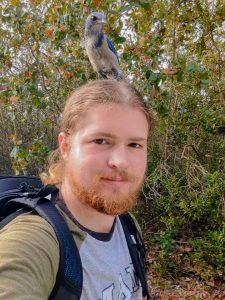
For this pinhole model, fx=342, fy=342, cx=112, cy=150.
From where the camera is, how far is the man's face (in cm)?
137

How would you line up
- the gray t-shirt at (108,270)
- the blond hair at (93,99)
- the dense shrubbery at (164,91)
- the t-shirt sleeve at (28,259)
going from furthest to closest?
the dense shrubbery at (164,91) < the blond hair at (93,99) < the gray t-shirt at (108,270) < the t-shirt sleeve at (28,259)

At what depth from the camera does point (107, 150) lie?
1.38m

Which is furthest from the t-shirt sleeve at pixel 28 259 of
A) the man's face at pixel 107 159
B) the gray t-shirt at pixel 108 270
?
the man's face at pixel 107 159

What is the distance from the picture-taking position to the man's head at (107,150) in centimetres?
137

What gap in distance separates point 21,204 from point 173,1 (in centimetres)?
423

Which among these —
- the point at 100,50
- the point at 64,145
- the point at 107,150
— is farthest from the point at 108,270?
the point at 100,50

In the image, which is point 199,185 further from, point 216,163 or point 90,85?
point 90,85

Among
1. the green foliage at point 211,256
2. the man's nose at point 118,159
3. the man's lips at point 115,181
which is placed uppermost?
the man's nose at point 118,159

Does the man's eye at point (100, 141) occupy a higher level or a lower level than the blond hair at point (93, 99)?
Result: lower

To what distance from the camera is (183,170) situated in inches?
192

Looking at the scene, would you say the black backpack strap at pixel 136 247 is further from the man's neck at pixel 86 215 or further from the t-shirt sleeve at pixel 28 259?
the t-shirt sleeve at pixel 28 259

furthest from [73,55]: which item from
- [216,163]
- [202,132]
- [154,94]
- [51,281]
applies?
[51,281]

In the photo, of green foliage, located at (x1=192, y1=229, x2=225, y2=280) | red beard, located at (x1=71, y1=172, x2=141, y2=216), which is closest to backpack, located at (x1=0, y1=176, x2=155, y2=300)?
red beard, located at (x1=71, y1=172, x2=141, y2=216)

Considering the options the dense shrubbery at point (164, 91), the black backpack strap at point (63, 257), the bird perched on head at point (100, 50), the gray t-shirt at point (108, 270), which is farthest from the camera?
the dense shrubbery at point (164, 91)
